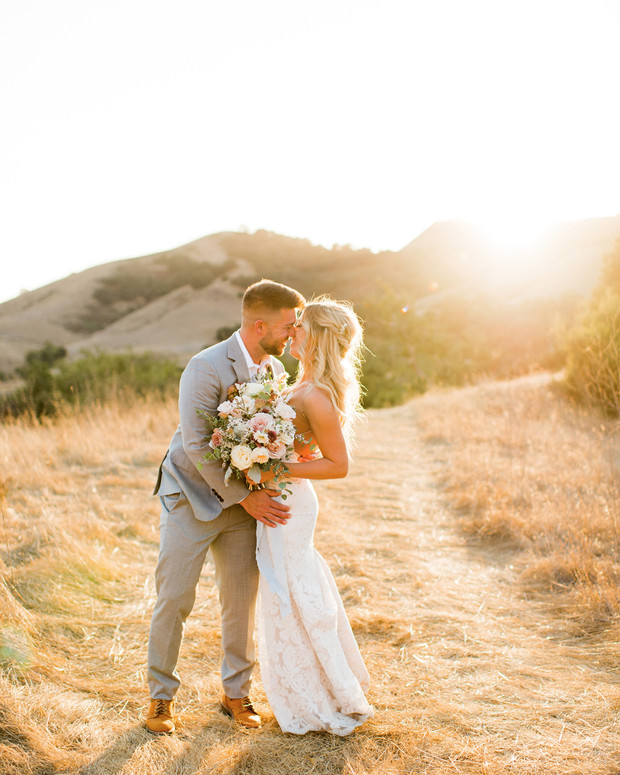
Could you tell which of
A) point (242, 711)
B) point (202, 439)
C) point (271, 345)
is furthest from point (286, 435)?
point (242, 711)

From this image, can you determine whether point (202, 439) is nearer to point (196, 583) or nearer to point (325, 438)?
point (325, 438)

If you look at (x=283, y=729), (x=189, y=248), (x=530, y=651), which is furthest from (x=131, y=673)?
(x=189, y=248)

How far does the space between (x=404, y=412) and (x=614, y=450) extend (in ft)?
31.9

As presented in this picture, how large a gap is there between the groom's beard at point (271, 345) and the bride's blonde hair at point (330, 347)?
14cm

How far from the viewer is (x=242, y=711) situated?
313 cm

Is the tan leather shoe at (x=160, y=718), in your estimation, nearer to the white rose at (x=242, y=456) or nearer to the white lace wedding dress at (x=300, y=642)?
the white lace wedding dress at (x=300, y=642)

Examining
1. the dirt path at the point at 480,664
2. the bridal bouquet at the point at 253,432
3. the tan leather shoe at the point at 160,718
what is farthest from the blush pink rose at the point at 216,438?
the dirt path at the point at 480,664

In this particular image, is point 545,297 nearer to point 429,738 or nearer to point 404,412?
point 404,412

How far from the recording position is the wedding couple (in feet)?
9.82

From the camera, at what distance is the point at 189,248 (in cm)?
9088

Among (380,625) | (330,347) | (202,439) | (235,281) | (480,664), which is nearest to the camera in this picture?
(202,439)

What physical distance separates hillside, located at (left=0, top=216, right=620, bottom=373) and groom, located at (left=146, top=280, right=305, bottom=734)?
1773 inches

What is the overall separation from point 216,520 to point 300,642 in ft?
2.38

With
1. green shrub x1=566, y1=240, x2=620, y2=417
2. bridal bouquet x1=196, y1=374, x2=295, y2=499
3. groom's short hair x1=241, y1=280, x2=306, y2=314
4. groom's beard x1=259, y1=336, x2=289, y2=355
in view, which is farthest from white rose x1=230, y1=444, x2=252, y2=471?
green shrub x1=566, y1=240, x2=620, y2=417
